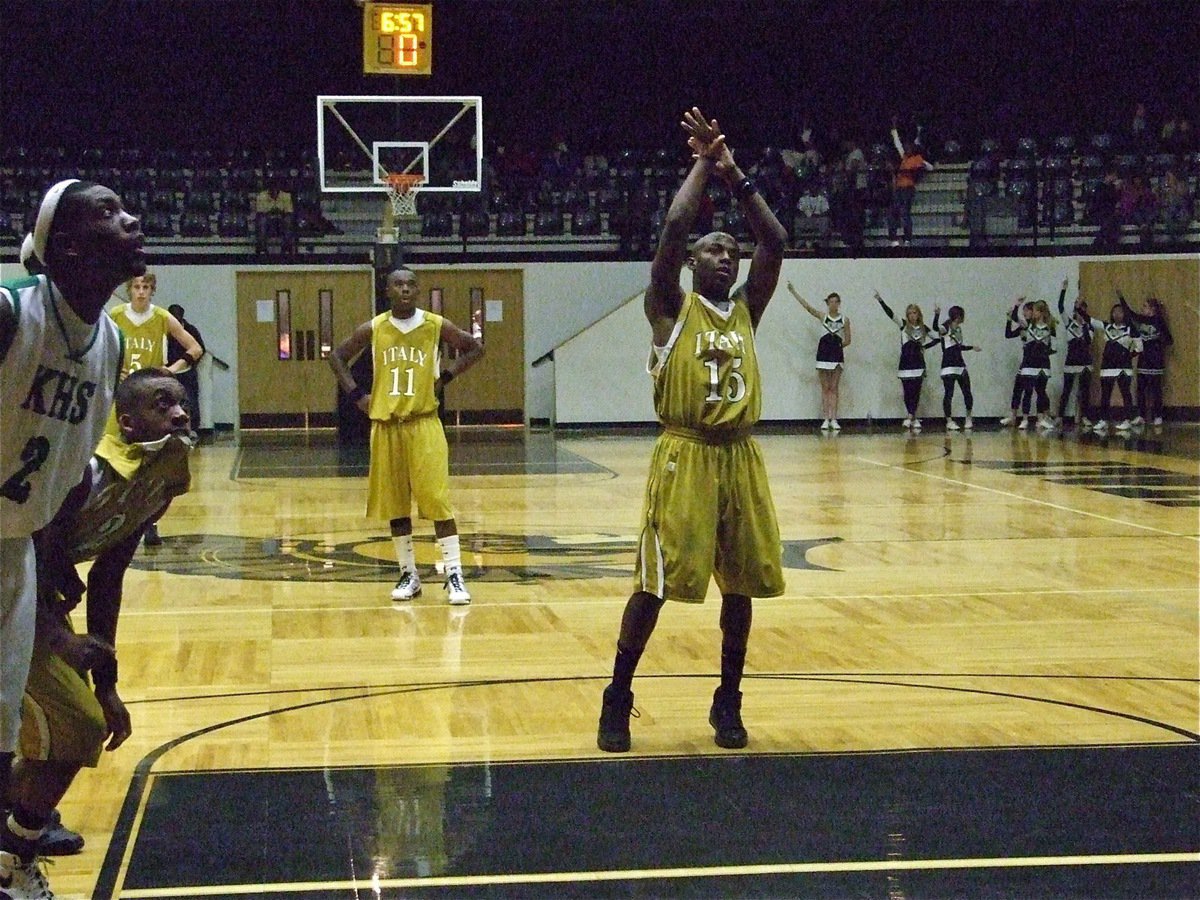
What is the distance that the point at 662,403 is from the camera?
5852 millimetres

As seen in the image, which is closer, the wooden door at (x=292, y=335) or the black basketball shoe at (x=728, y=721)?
the black basketball shoe at (x=728, y=721)

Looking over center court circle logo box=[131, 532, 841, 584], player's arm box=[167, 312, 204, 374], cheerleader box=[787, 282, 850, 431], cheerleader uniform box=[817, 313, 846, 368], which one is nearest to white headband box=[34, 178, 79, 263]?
center court circle logo box=[131, 532, 841, 584]

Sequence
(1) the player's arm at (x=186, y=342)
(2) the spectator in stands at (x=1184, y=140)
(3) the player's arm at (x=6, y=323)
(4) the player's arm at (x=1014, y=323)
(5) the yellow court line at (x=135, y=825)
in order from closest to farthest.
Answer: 1. (3) the player's arm at (x=6, y=323)
2. (5) the yellow court line at (x=135, y=825)
3. (1) the player's arm at (x=186, y=342)
4. (4) the player's arm at (x=1014, y=323)
5. (2) the spectator in stands at (x=1184, y=140)

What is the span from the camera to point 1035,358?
22.8 metres

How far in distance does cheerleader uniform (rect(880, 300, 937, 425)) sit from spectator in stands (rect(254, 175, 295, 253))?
904 centimetres

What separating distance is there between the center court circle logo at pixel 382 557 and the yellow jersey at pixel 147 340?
1.33 metres

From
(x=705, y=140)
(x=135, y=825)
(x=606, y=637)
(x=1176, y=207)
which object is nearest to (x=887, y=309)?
(x=1176, y=207)

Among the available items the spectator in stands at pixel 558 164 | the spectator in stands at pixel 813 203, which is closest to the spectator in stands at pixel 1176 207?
the spectator in stands at pixel 813 203

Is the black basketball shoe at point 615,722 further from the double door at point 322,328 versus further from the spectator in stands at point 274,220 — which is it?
the spectator in stands at point 274,220

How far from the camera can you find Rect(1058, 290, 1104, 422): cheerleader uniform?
75.2ft

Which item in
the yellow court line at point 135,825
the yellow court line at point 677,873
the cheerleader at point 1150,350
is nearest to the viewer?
the yellow court line at point 677,873

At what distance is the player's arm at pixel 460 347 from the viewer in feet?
30.2

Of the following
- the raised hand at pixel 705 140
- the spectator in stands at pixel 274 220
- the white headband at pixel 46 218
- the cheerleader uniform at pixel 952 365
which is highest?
the spectator in stands at pixel 274 220

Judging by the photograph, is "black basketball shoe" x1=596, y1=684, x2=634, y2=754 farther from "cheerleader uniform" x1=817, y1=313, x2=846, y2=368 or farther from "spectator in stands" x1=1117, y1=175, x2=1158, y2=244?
"spectator in stands" x1=1117, y1=175, x2=1158, y2=244
